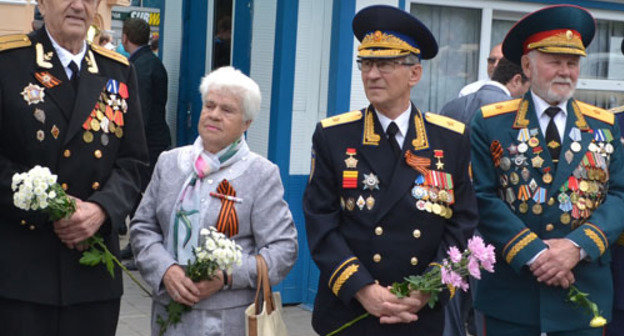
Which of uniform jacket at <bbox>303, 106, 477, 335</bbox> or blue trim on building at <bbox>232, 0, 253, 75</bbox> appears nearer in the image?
uniform jacket at <bbox>303, 106, 477, 335</bbox>

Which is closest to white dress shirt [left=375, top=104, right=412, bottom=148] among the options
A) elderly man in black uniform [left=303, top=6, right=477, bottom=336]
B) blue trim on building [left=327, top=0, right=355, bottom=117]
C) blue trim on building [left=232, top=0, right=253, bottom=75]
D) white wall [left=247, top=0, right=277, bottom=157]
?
elderly man in black uniform [left=303, top=6, right=477, bottom=336]

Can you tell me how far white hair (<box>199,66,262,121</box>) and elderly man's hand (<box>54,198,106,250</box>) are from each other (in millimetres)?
644

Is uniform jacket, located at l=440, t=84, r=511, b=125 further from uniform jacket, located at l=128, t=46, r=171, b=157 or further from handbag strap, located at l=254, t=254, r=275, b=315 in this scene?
uniform jacket, located at l=128, t=46, r=171, b=157

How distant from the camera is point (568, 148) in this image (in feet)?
14.0

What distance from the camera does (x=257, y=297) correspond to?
374 centimetres

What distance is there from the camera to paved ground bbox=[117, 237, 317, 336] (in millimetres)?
6883

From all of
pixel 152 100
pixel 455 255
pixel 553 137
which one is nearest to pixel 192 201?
pixel 455 255

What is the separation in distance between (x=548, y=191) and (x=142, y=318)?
12.7ft

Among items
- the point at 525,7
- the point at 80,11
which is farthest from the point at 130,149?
the point at 525,7

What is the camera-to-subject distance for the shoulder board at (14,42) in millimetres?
3874

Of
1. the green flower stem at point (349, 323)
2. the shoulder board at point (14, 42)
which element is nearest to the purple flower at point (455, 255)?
the green flower stem at point (349, 323)

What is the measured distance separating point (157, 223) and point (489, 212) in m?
1.38

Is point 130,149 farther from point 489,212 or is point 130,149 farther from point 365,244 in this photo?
point 489,212

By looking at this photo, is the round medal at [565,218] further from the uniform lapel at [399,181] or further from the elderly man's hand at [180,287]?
the elderly man's hand at [180,287]
